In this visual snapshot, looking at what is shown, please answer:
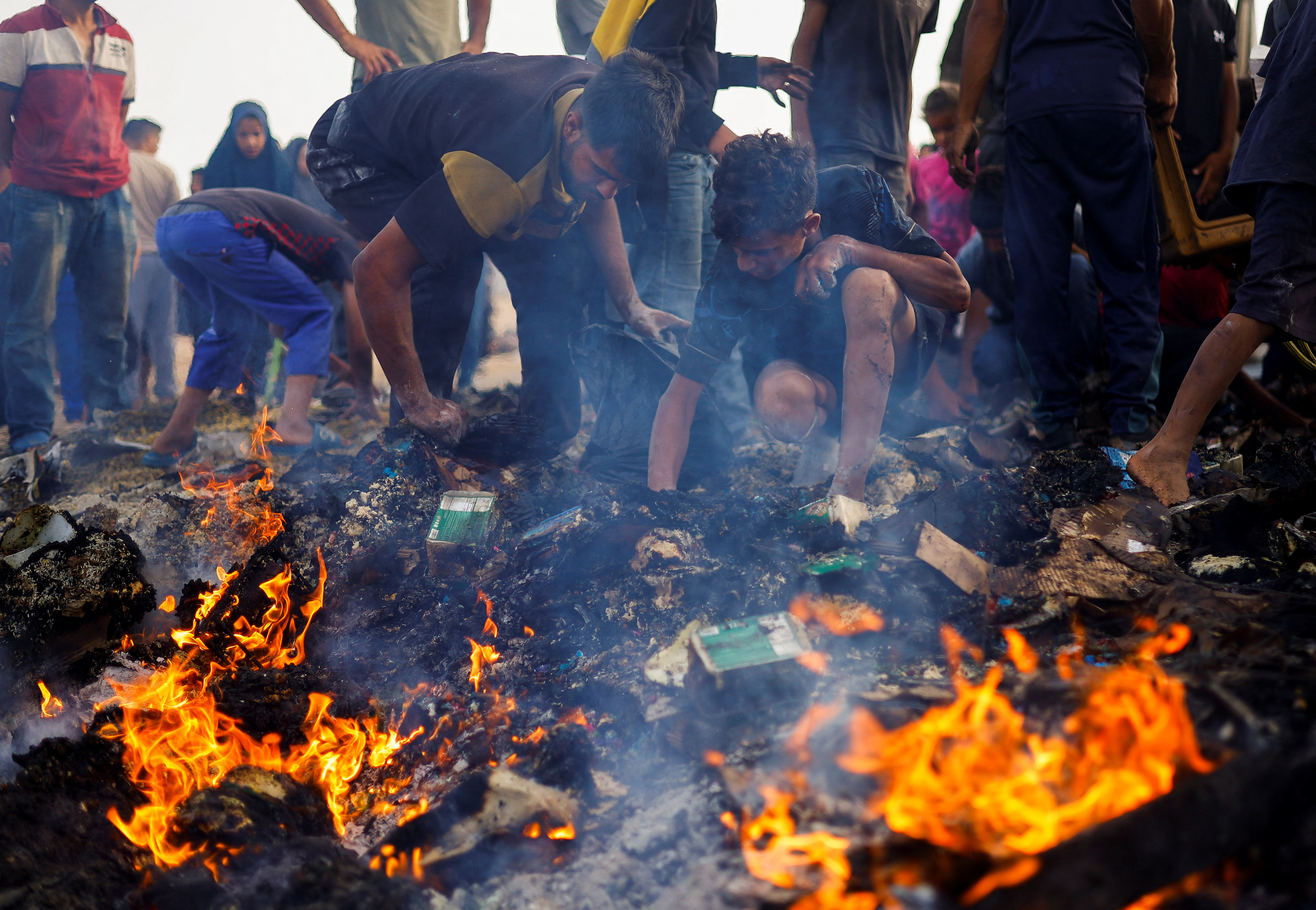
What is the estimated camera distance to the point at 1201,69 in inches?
152

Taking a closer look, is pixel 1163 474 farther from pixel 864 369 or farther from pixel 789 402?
pixel 789 402

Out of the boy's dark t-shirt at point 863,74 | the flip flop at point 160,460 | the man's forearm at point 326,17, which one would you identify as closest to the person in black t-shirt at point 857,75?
the boy's dark t-shirt at point 863,74

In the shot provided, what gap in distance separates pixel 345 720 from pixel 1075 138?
3.47m

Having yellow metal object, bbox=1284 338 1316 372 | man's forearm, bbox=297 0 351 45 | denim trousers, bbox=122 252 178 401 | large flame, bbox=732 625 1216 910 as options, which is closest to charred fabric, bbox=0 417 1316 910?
large flame, bbox=732 625 1216 910

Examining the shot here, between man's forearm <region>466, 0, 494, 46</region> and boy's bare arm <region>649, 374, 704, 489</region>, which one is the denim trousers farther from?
boy's bare arm <region>649, 374, 704, 489</region>

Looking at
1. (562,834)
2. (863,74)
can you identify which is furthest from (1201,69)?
(562,834)

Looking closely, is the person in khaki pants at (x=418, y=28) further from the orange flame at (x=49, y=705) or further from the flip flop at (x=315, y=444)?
the orange flame at (x=49, y=705)

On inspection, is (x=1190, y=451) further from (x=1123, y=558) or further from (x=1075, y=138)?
(x=1075, y=138)

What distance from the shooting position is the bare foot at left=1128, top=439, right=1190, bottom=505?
243 centimetres

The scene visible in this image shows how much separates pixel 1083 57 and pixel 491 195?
8.13ft

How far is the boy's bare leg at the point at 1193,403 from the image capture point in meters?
2.34

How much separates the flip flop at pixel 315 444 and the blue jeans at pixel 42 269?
1.66 meters

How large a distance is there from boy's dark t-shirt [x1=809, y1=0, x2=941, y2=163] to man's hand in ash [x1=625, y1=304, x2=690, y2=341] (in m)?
1.32

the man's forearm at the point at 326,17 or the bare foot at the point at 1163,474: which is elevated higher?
the man's forearm at the point at 326,17
